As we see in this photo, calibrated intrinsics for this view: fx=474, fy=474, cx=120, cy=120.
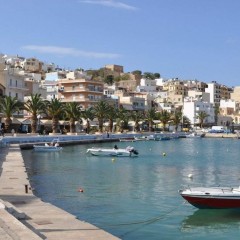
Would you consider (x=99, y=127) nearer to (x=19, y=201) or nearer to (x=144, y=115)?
(x=144, y=115)

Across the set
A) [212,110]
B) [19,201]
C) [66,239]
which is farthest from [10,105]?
[212,110]

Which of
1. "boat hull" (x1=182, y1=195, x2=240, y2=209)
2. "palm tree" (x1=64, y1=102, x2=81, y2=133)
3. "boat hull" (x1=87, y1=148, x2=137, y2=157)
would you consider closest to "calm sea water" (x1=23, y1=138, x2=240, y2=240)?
"boat hull" (x1=182, y1=195, x2=240, y2=209)

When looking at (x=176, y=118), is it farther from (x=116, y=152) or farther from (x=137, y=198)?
(x=137, y=198)

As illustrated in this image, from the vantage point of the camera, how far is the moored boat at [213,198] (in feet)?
66.9

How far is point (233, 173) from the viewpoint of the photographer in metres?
37.8

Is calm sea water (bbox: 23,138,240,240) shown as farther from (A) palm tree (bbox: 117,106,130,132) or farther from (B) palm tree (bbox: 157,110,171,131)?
(B) palm tree (bbox: 157,110,171,131)

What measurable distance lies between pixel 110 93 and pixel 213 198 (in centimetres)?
11447

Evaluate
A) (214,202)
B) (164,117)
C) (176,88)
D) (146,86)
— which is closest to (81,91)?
(164,117)

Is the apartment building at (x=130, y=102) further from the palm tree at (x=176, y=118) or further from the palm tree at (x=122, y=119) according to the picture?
the palm tree at (x=122, y=119)

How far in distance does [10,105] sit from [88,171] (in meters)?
35.4

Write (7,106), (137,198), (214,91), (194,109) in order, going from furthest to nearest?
(214,91) < (194,109) < (7,106) < (137,198)

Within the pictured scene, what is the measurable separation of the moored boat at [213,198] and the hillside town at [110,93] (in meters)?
56.2

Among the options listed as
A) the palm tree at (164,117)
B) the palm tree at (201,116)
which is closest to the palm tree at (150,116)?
the palm tree at (164,117)

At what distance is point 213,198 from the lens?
2050 centimetres
